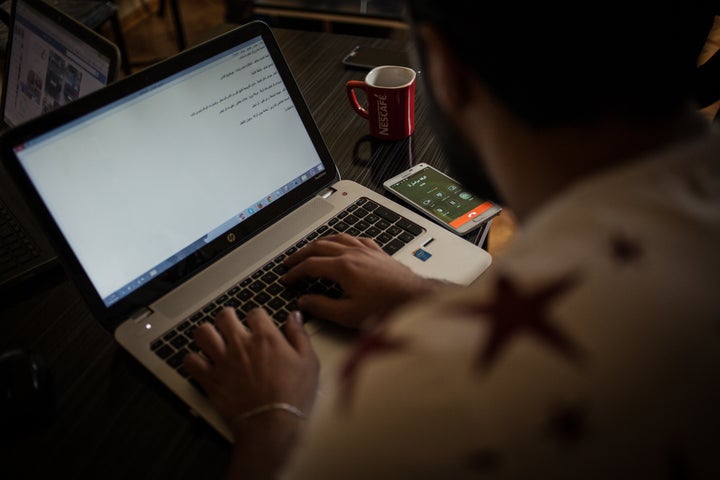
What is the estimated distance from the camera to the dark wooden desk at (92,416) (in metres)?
0.61

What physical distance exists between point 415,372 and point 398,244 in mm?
500

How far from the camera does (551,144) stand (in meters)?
0.41

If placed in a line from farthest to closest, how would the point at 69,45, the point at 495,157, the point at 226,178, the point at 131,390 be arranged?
the point at 69,45 → the point at 226,178 → the point at 131,390 → the point at 495,157

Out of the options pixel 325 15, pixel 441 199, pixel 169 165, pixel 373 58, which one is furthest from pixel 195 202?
pixel 325 15

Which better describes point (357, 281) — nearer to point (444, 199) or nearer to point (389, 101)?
Result: point (444, 199)

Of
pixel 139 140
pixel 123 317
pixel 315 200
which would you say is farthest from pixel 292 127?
pixel 123 317

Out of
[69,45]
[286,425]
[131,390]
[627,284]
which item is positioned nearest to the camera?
[627,284]

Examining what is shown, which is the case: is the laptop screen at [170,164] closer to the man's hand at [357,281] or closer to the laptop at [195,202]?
the laptop at [195,202]

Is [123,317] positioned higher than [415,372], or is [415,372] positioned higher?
[415,372]

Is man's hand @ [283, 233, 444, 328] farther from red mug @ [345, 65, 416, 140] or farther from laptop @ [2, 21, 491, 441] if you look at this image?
red mug @ [345, 65, 416, 140]

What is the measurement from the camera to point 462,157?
57 cm

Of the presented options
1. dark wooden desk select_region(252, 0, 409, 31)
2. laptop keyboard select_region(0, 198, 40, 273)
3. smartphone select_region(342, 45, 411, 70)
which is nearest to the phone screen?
smartphone select_region(342, 45, 411, 70)

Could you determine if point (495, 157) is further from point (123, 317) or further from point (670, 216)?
point (123, 317)

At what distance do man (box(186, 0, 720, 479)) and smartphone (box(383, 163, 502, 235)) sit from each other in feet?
1.33
